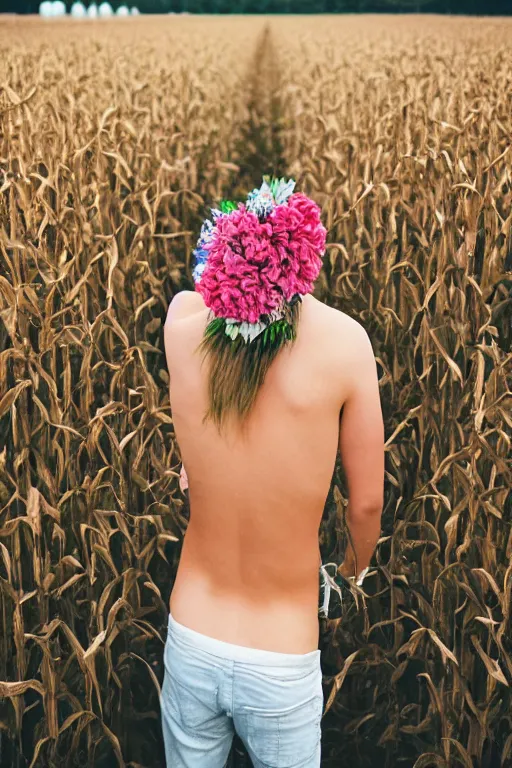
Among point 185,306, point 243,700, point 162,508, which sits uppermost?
point 185,306

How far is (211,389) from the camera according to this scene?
1640mm

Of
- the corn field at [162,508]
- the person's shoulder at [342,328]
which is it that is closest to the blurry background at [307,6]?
the corn field at [162,508]

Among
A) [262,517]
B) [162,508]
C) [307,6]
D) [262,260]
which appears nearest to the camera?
[262,260]

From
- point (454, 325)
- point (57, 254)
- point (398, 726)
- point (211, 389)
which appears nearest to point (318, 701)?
point (211, 389)

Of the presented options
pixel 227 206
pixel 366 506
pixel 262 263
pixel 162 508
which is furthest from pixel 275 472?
pixel 162 508

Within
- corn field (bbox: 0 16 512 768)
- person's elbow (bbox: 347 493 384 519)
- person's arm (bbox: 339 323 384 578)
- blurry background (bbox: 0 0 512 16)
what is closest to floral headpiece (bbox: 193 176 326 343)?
person's arm (bbox: 339 323 384 578)

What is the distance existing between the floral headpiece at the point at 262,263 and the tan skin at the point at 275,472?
0.07 metres

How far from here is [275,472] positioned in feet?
5.42

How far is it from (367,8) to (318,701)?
6930cm

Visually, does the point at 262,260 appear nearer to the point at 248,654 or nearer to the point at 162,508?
the point at 248,654

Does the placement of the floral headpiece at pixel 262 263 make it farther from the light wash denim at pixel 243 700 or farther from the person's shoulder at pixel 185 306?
the light wash denim at pixel 243 700

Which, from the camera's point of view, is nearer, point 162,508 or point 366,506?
point 366,506

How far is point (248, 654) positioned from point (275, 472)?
13.4 inches

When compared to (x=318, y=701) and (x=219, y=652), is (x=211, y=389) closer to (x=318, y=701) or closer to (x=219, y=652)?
(x=219, y=652)
